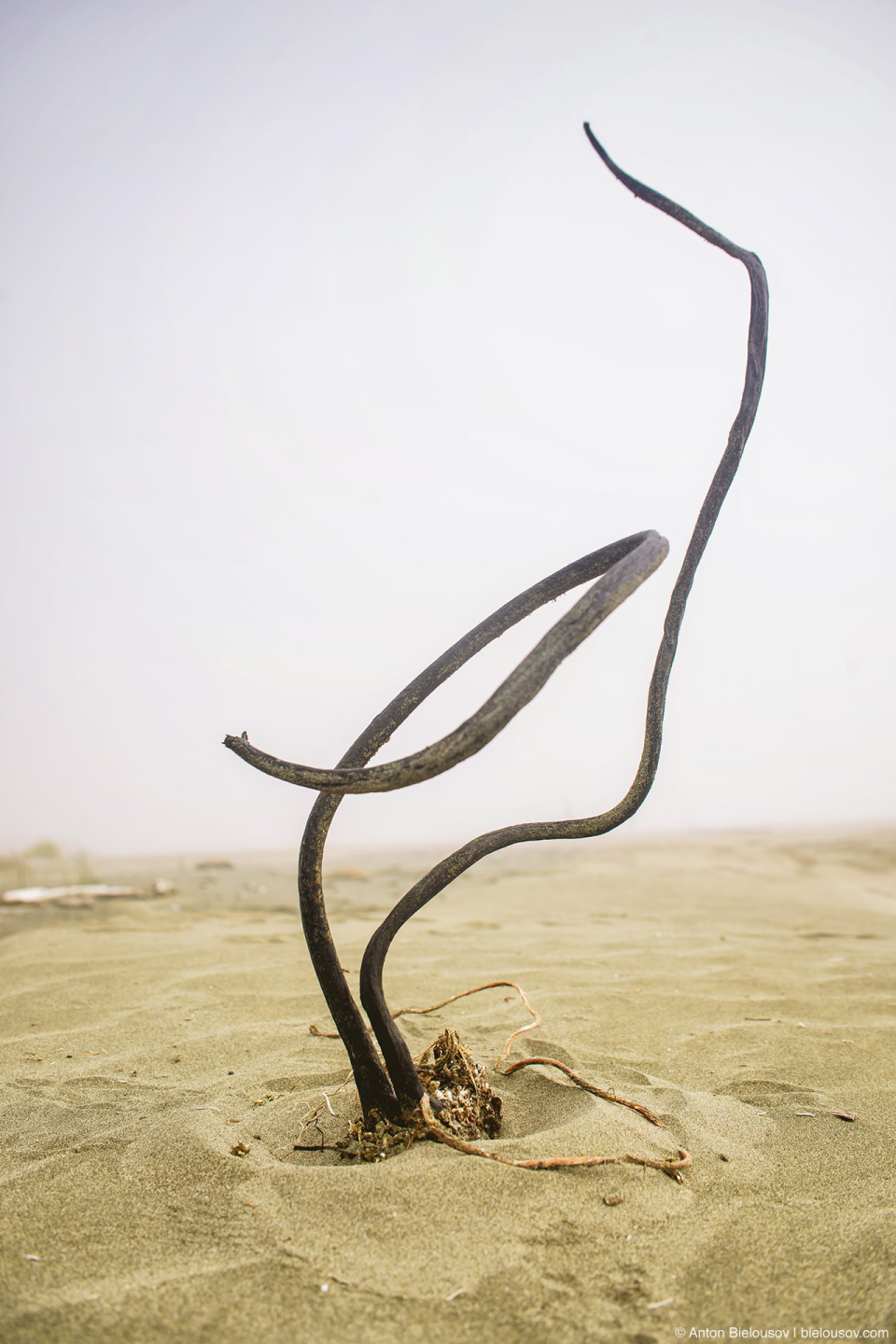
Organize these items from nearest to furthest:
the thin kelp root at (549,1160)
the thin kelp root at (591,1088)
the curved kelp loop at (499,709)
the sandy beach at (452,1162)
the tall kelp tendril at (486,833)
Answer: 1. the sandy beach at (452,1162)
2. the curved kelp loop at (499,709)
3. the thin kelp root at (549,1160)
4. the tall kelp tendril at (486,833)
5. the thin kelp root at (591,1088)

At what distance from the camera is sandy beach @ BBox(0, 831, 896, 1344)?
4.65ft

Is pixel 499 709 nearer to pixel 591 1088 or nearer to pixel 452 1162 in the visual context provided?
pixel 452 1162

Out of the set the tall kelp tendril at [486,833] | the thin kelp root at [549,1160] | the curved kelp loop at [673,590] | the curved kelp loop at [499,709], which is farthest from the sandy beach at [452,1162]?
the curved kelp loop at [499,709]

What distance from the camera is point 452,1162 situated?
1.82 metres

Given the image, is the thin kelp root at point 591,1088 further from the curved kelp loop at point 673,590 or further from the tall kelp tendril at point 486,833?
the curved kelp loop at point 673,590

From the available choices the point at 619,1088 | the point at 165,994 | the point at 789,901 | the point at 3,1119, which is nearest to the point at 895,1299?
the point at 619,1088

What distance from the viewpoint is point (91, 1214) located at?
1.73 m

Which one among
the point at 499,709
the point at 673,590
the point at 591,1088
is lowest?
the point at 591,1088

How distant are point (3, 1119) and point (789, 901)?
25.1 feet

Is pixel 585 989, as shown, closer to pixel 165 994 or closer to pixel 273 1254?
pixel 165 994

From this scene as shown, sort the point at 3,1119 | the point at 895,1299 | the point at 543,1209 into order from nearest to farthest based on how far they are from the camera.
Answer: the point at 895,1299 → the point at 543,1209 → the point at 3,1119

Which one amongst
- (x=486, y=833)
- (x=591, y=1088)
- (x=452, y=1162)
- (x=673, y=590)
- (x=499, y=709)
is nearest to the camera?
(x=499, y=709)

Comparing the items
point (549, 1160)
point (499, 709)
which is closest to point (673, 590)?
point (499, 709)

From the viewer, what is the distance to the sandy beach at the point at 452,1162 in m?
1.42
